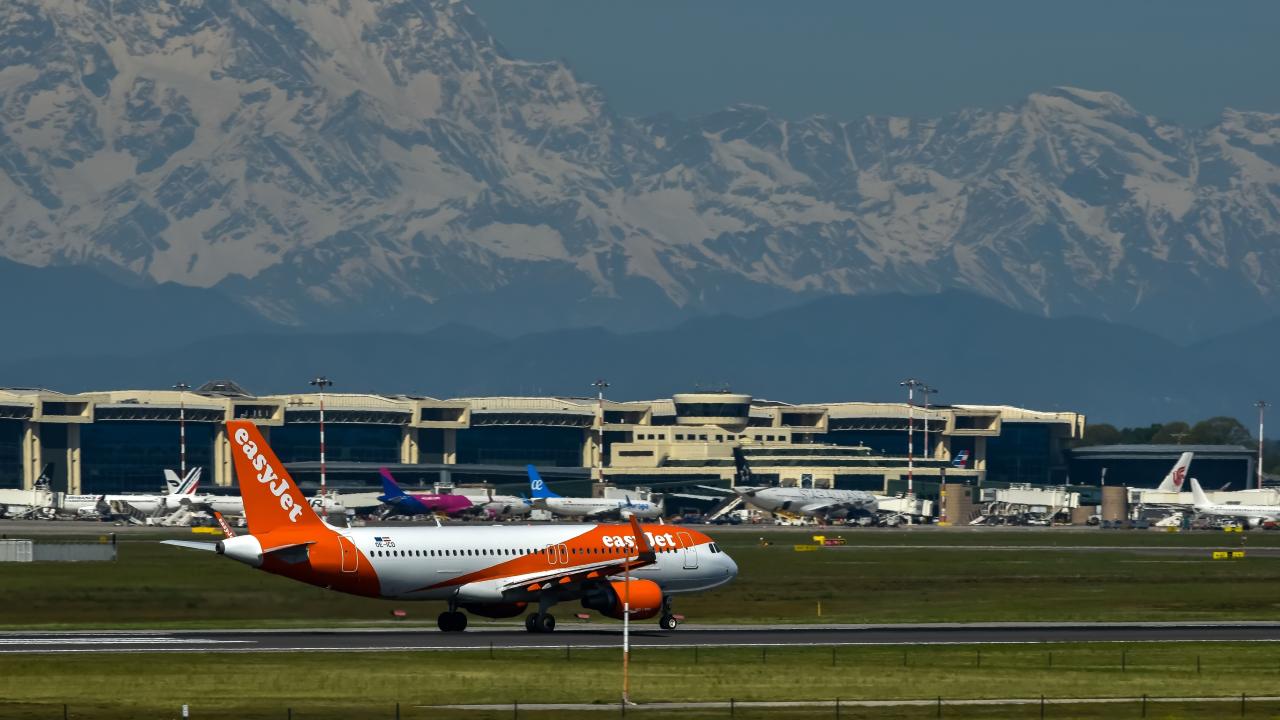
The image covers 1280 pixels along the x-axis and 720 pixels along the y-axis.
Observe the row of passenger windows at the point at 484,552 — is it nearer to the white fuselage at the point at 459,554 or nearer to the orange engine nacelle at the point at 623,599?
the white fuselage at the point at 459,554

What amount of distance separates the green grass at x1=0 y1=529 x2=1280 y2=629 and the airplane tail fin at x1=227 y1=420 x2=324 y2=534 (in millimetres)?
9754

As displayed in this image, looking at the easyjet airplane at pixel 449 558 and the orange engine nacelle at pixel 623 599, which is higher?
the easyjet airplane at pixel 449 558

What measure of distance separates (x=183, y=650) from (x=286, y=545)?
6.68 metres

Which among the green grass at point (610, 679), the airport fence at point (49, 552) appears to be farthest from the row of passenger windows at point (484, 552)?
the airport fence at point (49, 552)

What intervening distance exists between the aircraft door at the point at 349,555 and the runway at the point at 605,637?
271 centimetres

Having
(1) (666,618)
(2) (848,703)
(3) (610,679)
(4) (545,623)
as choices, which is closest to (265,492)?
(4) (545,623)

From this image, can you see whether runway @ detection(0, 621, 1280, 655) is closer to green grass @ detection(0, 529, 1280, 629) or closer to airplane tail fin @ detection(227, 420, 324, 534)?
airplane tail fin @ detection(227, 420, 324, 534)

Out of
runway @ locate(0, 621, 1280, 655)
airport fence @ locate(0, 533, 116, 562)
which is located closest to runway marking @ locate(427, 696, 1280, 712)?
runway @ locate(0, 621, 1280, 655)

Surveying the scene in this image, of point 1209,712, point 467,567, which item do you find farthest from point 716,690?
point 467,567

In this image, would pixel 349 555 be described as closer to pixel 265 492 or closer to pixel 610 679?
pixel 265 492

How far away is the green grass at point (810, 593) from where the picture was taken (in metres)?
105

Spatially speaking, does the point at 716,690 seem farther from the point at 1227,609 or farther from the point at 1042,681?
the point at 1227,609

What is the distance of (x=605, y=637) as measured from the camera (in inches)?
3684

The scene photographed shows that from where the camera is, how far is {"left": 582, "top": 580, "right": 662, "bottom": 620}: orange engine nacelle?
305ft
